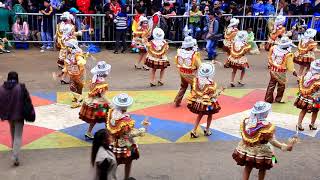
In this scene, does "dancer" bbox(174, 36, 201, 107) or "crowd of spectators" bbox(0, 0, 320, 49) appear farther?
"crowd of spectators" bbox(0, 0, 320, 49)

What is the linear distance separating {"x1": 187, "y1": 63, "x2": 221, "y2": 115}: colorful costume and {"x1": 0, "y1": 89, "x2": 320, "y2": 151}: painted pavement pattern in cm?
73

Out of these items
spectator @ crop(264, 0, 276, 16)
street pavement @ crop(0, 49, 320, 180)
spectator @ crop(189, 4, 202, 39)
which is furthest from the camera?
spectator @ crop(264, 0, 276, 16)

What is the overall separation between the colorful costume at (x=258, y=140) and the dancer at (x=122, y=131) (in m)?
1.48

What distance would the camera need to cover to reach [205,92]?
9.30m

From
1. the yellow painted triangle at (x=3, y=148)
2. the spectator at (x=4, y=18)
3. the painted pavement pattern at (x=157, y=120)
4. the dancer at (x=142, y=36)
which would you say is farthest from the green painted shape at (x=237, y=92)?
the spectator at (x=4, y=18)

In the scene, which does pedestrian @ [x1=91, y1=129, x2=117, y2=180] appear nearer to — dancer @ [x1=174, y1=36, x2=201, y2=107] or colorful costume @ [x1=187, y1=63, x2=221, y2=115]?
colorful costume @ [x1=187, y1=63, x2=221, y2=115]

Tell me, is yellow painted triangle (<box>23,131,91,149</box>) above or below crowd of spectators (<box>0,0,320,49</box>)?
below

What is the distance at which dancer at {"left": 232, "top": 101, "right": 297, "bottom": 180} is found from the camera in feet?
22.9

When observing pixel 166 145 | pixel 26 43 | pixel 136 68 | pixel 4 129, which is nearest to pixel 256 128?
pixel 166 145

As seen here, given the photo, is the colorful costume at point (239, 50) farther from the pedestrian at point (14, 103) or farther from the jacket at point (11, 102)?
the jacket at point (11, 102)

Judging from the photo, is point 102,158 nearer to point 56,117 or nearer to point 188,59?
point 56,117

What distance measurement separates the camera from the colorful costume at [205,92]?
9250 mm

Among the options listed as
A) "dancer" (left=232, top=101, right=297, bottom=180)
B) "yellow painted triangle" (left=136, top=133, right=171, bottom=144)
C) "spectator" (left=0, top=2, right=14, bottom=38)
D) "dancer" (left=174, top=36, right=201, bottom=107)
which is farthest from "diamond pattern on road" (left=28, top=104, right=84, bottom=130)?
"spectator" (left=0, top=2, right=14, bottom=38)

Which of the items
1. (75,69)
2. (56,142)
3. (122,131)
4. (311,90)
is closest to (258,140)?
(122,131)
